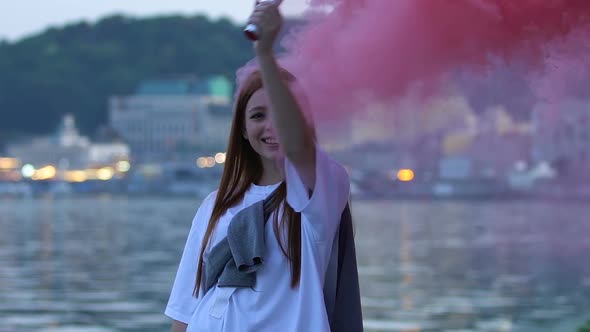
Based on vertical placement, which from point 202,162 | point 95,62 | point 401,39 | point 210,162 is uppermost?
point 95,62

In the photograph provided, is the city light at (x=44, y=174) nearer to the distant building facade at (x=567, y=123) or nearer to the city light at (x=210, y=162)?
the city light at (x=210, y=162)

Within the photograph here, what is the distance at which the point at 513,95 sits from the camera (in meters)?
3.98

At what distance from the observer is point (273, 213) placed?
2.90 m

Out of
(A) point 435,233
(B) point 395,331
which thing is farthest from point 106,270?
(A) point 435,233

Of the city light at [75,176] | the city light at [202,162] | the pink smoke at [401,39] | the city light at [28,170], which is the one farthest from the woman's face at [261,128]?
the city light at [28,170]

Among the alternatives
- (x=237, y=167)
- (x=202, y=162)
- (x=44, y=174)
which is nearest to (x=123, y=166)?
(x=44, y=174)

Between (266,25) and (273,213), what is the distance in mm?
436

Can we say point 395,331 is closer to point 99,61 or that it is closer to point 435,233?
point 435,233

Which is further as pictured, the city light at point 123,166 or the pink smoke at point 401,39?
the city light at point 123,166

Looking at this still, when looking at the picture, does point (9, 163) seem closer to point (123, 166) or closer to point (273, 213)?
point (123, 166)

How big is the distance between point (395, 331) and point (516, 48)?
950 centimetres

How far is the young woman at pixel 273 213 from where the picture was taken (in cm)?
268

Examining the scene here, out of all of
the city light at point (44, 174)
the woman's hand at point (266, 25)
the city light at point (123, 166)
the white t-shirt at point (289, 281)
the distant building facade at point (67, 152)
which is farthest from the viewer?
the distant building facade at point (67, 152)

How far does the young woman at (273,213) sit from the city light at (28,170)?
135680mm
